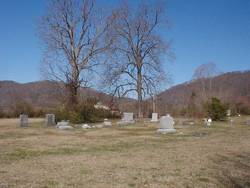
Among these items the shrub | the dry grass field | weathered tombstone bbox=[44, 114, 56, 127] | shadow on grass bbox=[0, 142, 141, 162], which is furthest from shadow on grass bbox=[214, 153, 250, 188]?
the shrub

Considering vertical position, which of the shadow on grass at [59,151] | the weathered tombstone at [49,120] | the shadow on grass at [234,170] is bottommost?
the shadow on grass at [234,170]

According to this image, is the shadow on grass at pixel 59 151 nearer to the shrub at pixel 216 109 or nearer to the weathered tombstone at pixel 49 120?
the weathered tombstone at pixel 49 120

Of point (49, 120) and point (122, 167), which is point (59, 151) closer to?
point (122, 167)

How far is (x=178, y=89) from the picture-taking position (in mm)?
78125

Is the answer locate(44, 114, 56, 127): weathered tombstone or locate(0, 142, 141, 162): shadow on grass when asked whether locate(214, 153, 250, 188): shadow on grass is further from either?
locate(44, 114, 56, 127): weathered tombstone

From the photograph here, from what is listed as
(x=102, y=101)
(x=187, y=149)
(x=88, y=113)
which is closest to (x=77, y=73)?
(x=102, y=101)

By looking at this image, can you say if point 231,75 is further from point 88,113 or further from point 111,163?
point 111,163

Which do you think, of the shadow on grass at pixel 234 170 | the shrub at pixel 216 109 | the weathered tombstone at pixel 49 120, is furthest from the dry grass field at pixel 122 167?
the shrub at pixel 216 109

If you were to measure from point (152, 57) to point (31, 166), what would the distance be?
2918cm

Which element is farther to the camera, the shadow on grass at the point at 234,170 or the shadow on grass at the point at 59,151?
the shadow on grass at the point at 59,151

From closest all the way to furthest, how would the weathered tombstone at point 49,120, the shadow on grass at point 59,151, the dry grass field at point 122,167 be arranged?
the dry grass field at point 122,167 → the shadow on grass at point 59,151 → the weathered tombstone at point 49,120

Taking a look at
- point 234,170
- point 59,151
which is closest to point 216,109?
point 59,151

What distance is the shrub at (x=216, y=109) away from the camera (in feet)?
101

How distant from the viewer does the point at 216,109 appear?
30.9 meters
